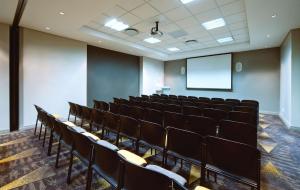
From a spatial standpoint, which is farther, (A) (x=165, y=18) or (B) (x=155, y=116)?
(A) (x=165, y=18)

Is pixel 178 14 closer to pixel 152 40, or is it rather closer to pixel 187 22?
pixel 187 22

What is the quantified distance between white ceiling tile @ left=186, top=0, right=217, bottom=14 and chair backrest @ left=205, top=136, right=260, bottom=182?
3.66m

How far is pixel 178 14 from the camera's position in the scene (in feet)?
15.4

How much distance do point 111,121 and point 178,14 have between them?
363 cm

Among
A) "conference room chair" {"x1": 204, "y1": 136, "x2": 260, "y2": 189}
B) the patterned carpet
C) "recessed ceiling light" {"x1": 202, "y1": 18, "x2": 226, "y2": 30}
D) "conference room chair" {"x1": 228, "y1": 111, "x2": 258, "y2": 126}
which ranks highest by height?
"recessed ceiling light" {"x1": 202, "y1": 18, "x2": 226, "y2": 30}

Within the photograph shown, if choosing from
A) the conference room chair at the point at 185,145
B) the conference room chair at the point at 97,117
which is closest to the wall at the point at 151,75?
the conference room chair at the point at 97,117

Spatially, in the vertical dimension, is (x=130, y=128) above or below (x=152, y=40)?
below

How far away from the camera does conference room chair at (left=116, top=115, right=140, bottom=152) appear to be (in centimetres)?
272

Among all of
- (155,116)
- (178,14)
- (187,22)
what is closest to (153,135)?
(155,116)

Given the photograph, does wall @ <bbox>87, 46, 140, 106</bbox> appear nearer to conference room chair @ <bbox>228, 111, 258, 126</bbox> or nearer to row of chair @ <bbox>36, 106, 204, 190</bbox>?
row of chair @ <bbox>36, 106, 204, 190</bbox>

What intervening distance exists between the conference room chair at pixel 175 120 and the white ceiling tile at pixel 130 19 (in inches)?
127

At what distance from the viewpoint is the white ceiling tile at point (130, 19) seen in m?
4.86

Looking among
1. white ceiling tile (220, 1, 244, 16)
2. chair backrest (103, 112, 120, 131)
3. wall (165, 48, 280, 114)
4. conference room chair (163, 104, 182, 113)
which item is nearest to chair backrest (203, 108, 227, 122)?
conference room chair (163, 104, 182, 113)

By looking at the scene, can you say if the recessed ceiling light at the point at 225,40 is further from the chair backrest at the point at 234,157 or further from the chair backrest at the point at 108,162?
the chair backrest at the point at 108,162
